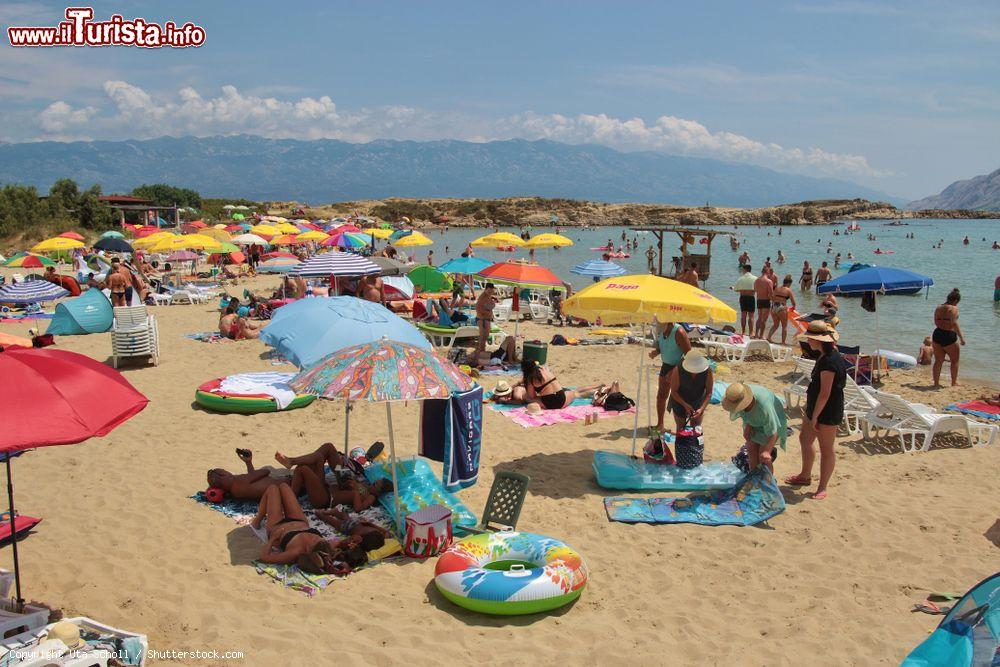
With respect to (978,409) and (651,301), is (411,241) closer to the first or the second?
(978,409)

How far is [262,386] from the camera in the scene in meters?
8.68

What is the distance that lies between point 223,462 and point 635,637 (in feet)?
14.6

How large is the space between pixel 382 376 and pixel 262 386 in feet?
15.0

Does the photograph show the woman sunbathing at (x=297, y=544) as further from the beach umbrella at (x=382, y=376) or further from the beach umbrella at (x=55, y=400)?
the beach umbrella at (x=55, y=400)

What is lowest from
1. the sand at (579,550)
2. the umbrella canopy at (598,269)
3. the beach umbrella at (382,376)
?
the sand at (579,550)

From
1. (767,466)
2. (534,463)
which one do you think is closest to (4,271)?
(534,463)

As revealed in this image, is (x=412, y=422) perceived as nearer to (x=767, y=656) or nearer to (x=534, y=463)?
(x=534, y=463)

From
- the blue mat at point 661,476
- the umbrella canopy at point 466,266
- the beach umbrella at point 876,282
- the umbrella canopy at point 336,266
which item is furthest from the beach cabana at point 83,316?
the beach umbrella at point 876,282

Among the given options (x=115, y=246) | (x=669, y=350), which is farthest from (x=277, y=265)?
(x=669, y=350)

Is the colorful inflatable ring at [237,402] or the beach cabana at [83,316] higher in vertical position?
the beach cabana at [83,316]

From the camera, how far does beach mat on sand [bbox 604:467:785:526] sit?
18.4ft

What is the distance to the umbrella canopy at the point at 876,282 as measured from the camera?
10344 millimetres

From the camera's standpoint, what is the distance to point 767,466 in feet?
19.1

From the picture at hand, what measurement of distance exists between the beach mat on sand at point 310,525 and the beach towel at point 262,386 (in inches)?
99.4
